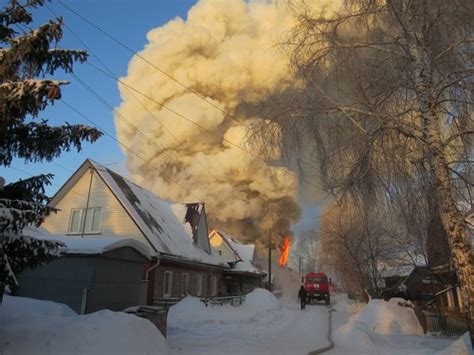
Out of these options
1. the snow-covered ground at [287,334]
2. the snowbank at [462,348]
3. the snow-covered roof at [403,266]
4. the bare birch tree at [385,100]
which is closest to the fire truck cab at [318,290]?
the snow-covered roof at [403,266]

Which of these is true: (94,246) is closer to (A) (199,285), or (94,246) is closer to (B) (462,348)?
(B) (462,348)

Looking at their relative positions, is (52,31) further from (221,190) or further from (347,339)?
(221,190)

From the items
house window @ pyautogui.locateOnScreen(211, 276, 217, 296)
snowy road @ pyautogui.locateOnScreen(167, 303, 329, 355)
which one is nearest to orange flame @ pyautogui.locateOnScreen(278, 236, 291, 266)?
house window @ pyautogui.locateOnScreen(211, 276, 217, 296)

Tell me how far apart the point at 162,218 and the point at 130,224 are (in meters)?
4.01

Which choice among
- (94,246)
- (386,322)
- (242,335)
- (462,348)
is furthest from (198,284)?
(462,348)

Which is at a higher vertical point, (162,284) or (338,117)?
(338,117)

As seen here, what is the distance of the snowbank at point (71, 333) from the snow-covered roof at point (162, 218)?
10665 millimetres

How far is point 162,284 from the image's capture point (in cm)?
2011

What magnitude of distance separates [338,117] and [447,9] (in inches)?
108

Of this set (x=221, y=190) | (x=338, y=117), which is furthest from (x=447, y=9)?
(x=221, y=190)

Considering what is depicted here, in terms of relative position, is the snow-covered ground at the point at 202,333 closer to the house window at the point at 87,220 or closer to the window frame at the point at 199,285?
the window frame at the point at 199,285

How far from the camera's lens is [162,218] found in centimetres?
2403

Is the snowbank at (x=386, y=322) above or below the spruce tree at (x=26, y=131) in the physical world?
below

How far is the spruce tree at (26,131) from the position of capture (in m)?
5.80
